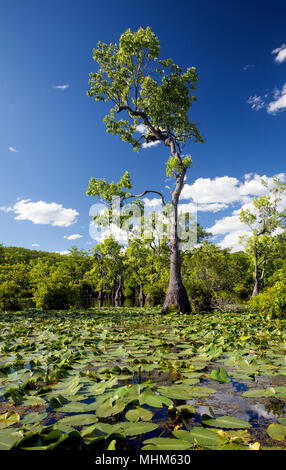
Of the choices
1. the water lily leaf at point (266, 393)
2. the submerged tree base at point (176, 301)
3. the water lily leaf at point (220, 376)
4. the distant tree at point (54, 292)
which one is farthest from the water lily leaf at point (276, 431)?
the distant tree at point (54, 292)

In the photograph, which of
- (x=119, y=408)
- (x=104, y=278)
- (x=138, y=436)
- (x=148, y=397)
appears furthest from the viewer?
(x=104, y=278)

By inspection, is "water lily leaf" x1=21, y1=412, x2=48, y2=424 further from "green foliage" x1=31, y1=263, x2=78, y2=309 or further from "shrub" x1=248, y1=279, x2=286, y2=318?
"green foliage" x1=31, y1=263, x2=78, y2=309

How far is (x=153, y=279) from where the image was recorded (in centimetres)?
2273

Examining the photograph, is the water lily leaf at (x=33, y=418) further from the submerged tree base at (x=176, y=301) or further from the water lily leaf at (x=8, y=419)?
the submerged tree base at (x=176, y=301)

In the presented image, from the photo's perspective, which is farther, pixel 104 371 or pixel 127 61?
pixel 127 61

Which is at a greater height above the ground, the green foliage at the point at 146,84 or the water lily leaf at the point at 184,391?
the green foliage at the point at 146,84

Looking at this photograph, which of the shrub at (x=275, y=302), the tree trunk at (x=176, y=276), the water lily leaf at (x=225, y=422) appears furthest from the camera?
the tree trunk at (x=176, y=276)

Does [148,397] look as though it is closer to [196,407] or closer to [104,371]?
[196,407]

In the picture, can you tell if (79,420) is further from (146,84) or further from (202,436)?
(146,84)

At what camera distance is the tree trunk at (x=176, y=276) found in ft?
37.4

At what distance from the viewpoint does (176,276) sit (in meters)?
12.0

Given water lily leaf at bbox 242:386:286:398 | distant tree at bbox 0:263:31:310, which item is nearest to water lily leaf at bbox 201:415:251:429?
water lily leaf at bbox 242:386:286:398

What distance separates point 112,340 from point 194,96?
43.4ft
